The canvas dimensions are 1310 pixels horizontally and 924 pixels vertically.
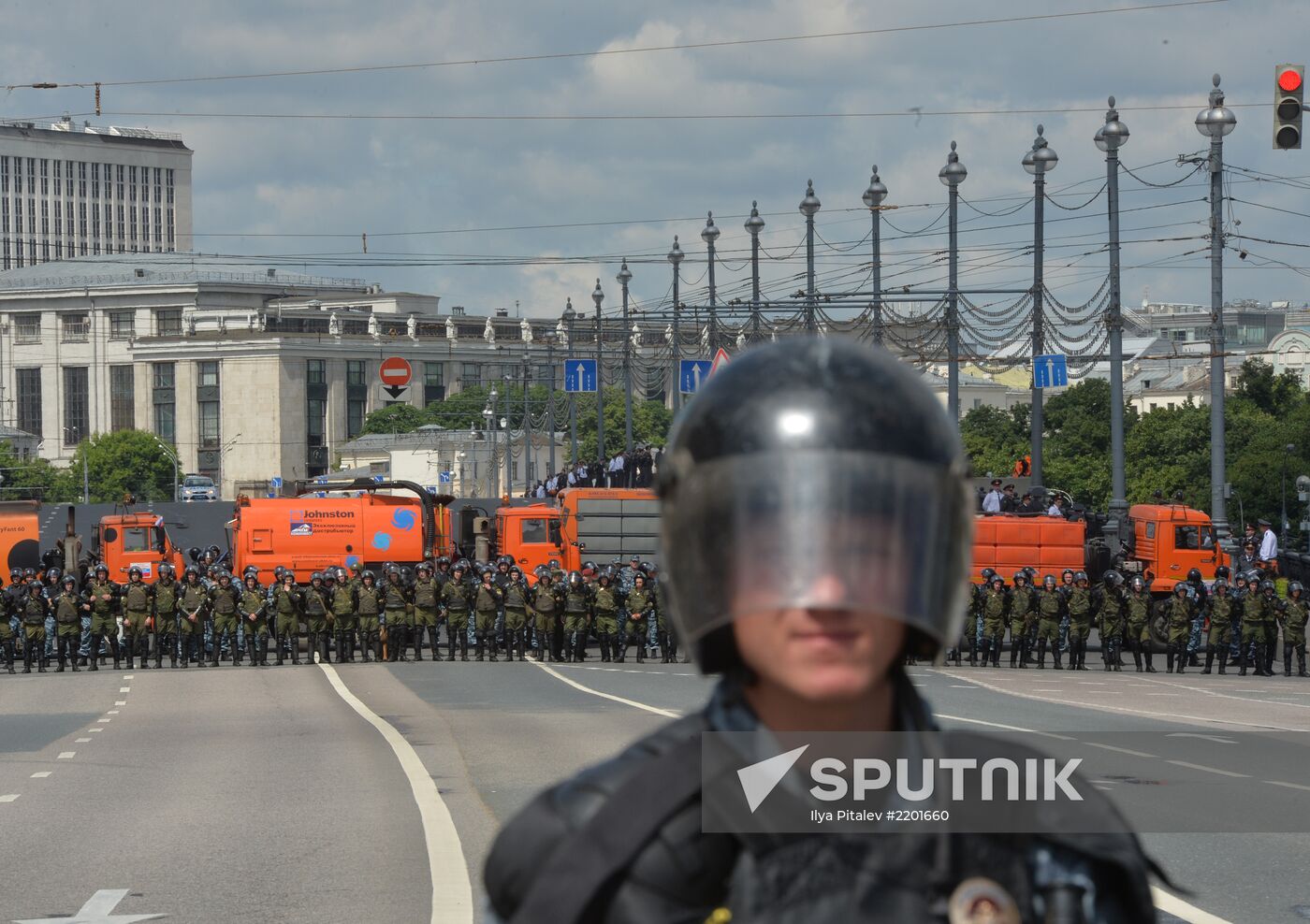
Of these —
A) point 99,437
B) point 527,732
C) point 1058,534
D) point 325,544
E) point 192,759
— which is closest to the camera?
point 192,759

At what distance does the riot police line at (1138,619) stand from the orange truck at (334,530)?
1446 cm

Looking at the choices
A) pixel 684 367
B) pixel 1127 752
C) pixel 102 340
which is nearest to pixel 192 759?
pixel 1127 752

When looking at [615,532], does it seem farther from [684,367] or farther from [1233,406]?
[1233,406]

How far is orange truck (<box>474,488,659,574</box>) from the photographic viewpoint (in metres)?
44.4

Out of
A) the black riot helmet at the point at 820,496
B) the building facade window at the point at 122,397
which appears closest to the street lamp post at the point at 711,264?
the black riot helmet at the point at 820,496

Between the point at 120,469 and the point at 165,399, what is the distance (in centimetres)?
1722

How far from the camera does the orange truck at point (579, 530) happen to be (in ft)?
146

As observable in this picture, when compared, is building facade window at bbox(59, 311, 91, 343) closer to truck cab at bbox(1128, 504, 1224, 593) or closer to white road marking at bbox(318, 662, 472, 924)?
truck cab at bbox(1128, 504, 1224, 593)

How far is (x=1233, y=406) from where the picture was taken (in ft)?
318

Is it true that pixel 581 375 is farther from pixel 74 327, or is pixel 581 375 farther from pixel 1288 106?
pixel 74 327

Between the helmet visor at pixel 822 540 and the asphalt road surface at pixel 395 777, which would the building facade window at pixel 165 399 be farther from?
the helmet visor at pixel 822 540

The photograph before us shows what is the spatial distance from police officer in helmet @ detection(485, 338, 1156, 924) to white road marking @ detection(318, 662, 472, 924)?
7.10 metres

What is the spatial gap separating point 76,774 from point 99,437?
465ft

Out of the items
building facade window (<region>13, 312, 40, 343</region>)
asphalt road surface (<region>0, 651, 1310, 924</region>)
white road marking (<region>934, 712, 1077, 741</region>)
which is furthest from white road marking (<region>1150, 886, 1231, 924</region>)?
building facade window (<region>13, 312, 40, 343</region>)
